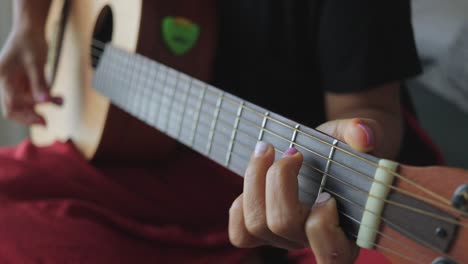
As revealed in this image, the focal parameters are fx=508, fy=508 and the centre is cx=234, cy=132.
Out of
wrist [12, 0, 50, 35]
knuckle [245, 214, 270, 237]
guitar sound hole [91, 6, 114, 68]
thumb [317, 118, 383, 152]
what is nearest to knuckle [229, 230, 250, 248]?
knuckle [245, 214, 270, 237]

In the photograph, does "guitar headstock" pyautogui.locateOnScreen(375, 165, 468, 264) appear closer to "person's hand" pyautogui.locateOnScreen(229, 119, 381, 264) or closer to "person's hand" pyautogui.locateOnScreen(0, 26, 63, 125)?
"person's hand" pyautogui.locateOnScreen(229, 119, 381, 264)

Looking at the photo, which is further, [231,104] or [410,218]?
[231,104]

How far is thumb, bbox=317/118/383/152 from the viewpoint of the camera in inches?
14.4

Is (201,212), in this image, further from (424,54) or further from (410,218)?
(424,54)

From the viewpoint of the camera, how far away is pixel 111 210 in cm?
67

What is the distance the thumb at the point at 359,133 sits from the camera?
37 centimetres

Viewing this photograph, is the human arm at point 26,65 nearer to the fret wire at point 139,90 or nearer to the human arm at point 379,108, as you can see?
the fret wire at point 139,90

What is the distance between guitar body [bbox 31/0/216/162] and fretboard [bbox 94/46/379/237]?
0.04 m

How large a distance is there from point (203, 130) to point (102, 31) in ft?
1.31

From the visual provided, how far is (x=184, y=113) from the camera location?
1.84 ft

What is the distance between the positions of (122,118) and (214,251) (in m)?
0.25

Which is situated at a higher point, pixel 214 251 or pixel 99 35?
pixel 99 35

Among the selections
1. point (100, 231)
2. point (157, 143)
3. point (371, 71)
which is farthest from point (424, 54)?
point (100, 231)

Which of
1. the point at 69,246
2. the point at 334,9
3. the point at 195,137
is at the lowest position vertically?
the point at 69,246
